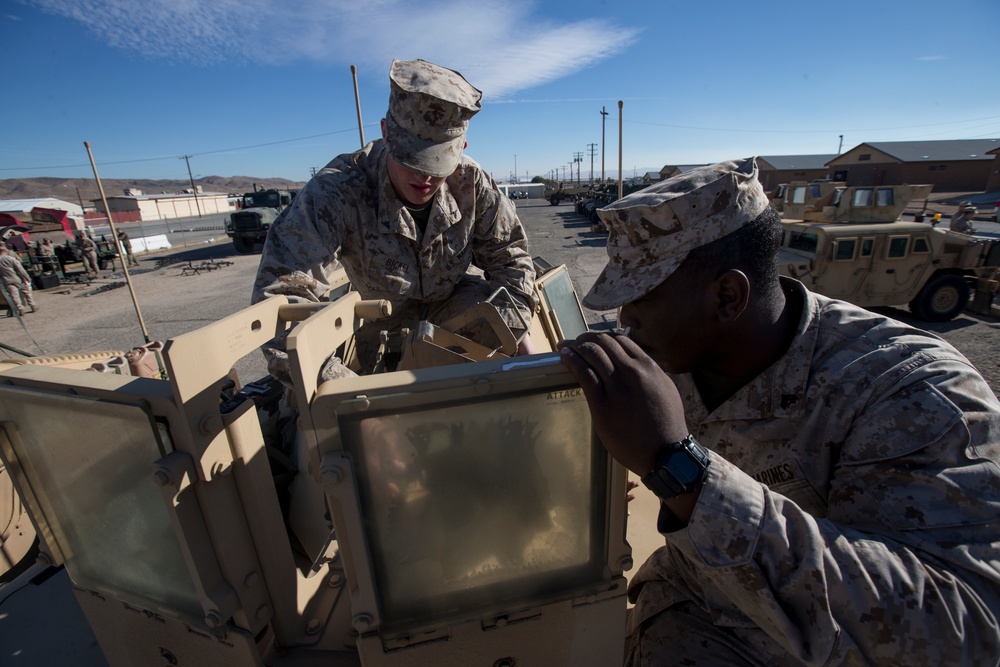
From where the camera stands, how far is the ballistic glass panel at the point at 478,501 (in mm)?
1069

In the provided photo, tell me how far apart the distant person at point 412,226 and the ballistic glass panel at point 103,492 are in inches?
31.4

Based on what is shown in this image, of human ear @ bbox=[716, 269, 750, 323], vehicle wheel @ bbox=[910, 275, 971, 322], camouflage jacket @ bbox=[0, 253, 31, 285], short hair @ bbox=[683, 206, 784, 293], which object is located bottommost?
vehicle wheel @ bbox=[910, 275, 971, 322]

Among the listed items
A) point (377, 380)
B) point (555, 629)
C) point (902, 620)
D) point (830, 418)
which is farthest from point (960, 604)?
point (377, 380)

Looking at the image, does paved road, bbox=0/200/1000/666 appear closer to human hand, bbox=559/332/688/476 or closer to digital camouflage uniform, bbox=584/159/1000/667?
digital camouflage uniform, bbox=584/159/1000/667

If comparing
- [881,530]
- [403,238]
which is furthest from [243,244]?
[881,530]

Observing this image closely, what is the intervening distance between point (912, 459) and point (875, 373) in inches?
10.7

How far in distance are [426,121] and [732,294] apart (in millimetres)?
1465

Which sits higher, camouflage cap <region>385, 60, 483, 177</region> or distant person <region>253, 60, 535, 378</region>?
camouflage cap <region>385, 60, 483, 177</region>

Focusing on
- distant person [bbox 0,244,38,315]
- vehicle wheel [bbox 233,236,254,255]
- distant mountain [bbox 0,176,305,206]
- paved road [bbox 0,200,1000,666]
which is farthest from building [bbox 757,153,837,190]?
distant mountain [bbox 0,176,305,206]

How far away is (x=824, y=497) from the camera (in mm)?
1400

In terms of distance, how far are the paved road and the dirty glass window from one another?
2.03 meters

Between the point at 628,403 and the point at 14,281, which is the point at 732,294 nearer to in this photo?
the point at 628,403

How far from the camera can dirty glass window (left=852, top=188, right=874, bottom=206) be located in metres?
9.38

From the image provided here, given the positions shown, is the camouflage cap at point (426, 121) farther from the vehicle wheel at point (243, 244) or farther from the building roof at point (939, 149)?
the building roof at point (939, 149)
